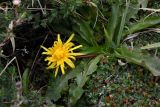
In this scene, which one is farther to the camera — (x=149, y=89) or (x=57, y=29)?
(x=57, y=29)

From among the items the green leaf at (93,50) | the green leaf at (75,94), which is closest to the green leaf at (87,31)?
the green leaf at (93,50)

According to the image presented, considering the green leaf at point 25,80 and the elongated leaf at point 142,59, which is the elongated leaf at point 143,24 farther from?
the green leaf at point 25,80

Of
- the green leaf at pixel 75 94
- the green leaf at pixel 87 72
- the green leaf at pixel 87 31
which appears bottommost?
the green leaf at pixel 75 94

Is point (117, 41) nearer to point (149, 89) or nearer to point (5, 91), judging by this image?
point (149, 89)

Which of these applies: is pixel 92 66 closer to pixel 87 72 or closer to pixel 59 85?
pixel 87 72

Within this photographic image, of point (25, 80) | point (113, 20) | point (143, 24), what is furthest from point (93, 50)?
point (25, 80)

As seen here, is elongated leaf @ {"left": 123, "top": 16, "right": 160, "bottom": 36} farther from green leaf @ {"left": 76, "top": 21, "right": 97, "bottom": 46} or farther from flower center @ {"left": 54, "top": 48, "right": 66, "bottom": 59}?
flower center @ {"left": 54, "top": 48, "right": 66, "bottom": 59}

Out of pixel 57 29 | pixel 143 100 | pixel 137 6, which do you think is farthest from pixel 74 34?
pixel 143 100
